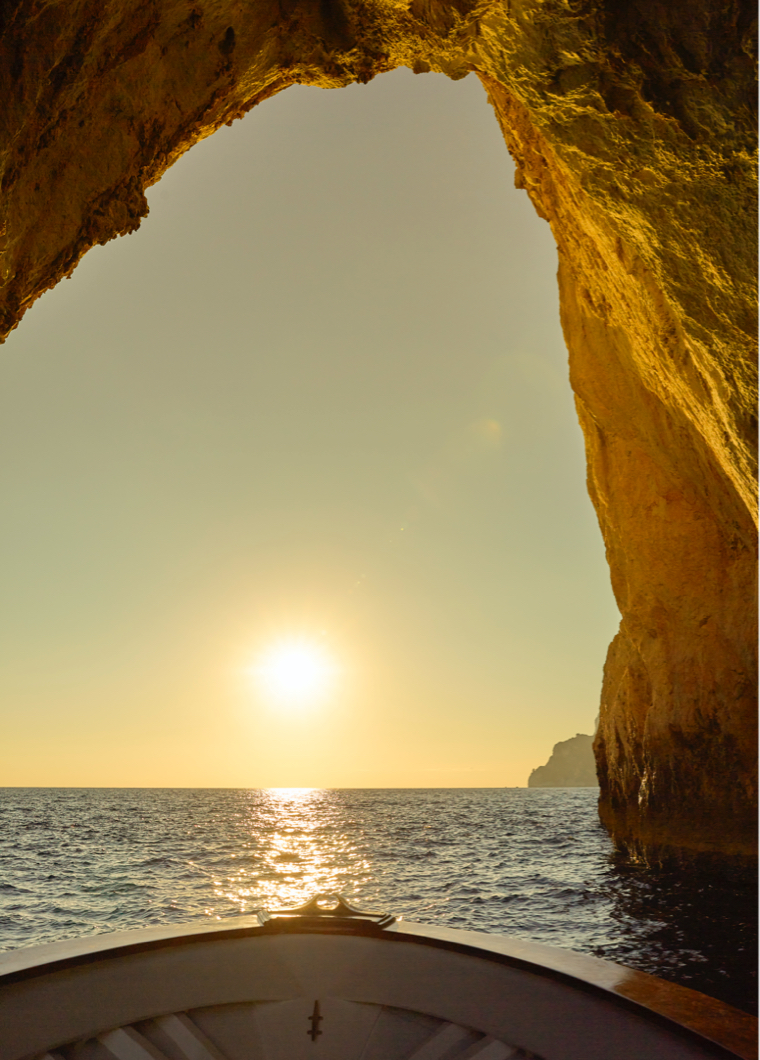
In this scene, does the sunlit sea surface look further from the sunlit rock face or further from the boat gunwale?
the sunlit rock face

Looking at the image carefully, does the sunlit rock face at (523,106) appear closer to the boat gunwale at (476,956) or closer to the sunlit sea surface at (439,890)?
the boat gunwale at (476,956)

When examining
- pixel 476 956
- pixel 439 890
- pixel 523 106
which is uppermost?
pixel 523 106

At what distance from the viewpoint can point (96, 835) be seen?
88.5ft

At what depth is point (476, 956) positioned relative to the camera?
3.52 metres

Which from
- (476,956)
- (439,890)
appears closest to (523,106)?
(476,956)

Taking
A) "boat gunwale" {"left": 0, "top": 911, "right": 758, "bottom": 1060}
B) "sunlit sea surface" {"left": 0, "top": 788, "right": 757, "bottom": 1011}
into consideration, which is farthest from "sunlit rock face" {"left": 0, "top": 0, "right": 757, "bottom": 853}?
"sunlit sea surface" {"left": 0, "top": 788, "right": 757, "bottom": 1011}

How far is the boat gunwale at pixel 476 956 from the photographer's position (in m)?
2.73

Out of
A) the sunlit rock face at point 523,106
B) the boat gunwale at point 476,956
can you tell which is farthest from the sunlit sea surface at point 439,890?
the sunlit rock face at point 523,106

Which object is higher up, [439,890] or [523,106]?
[523,106]

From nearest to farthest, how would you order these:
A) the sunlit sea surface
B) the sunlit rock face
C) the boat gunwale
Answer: the boat gunwale → the sunlit rock face → the sunlit sea surface

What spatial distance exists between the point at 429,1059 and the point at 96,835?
29429 millimetres

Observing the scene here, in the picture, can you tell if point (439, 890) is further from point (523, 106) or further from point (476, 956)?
point (523, 106)

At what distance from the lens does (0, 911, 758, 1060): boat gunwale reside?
8.95 ft

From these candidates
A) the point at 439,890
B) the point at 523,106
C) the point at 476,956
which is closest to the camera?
the point at 476,956
